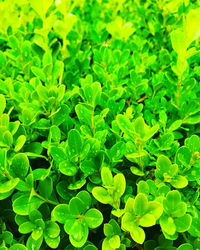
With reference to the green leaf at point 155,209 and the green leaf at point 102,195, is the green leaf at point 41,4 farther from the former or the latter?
the green leaf at point 155,209

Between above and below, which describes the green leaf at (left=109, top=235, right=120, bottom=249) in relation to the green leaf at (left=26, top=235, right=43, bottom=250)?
above

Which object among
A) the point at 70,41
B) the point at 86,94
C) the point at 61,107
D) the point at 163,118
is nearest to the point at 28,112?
the point at 61,107

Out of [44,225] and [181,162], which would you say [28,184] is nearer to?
[44,225]

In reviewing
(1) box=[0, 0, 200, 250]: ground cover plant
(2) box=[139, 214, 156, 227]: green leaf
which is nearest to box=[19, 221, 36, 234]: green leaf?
(1) box=[0, 0, 200, 250]: ground cover plant

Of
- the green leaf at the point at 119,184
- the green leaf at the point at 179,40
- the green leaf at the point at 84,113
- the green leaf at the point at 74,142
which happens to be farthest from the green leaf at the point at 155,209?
the green leaf at the point at 179,40

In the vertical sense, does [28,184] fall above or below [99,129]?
below

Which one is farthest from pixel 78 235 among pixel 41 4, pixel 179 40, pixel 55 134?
pixel 41 4

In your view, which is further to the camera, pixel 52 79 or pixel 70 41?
pixel 70 41

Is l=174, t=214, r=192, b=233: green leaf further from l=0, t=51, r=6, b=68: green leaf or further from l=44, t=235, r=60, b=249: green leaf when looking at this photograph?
l=0, t=51, r=6, b=68: green leaf
